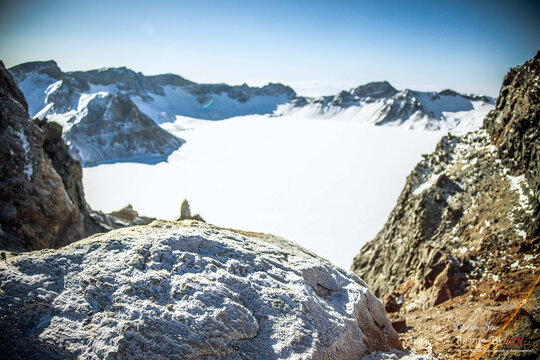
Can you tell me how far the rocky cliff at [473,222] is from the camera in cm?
1131

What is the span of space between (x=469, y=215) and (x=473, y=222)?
2.46ft

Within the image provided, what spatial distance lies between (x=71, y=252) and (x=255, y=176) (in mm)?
84103

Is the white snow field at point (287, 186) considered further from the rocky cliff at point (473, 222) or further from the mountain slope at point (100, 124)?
the rocky cliff at point (473, 222)

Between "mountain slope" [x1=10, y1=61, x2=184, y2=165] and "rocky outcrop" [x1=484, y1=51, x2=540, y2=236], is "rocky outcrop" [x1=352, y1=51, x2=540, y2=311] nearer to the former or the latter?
"rocky outcrop" [x1=484, y1=51, x2=540, y2=236]

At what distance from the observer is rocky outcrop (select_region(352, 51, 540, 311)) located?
39.2 feet

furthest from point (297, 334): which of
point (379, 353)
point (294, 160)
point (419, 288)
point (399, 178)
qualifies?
point (294, 160)

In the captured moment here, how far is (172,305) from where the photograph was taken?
170 inches

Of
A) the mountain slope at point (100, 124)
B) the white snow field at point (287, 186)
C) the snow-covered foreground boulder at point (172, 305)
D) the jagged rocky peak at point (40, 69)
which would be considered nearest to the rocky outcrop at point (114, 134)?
the mountain slope at point (100, 124)

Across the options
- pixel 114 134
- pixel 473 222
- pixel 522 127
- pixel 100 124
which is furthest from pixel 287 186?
pixel 100 124

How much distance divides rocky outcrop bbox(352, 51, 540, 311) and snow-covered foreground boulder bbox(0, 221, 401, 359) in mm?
8437

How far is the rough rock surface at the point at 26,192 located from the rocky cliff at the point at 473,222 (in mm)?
16961

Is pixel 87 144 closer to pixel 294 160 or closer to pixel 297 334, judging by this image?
pixel 294 160

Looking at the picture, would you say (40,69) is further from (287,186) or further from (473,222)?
(473,222)

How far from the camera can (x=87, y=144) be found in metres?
113
